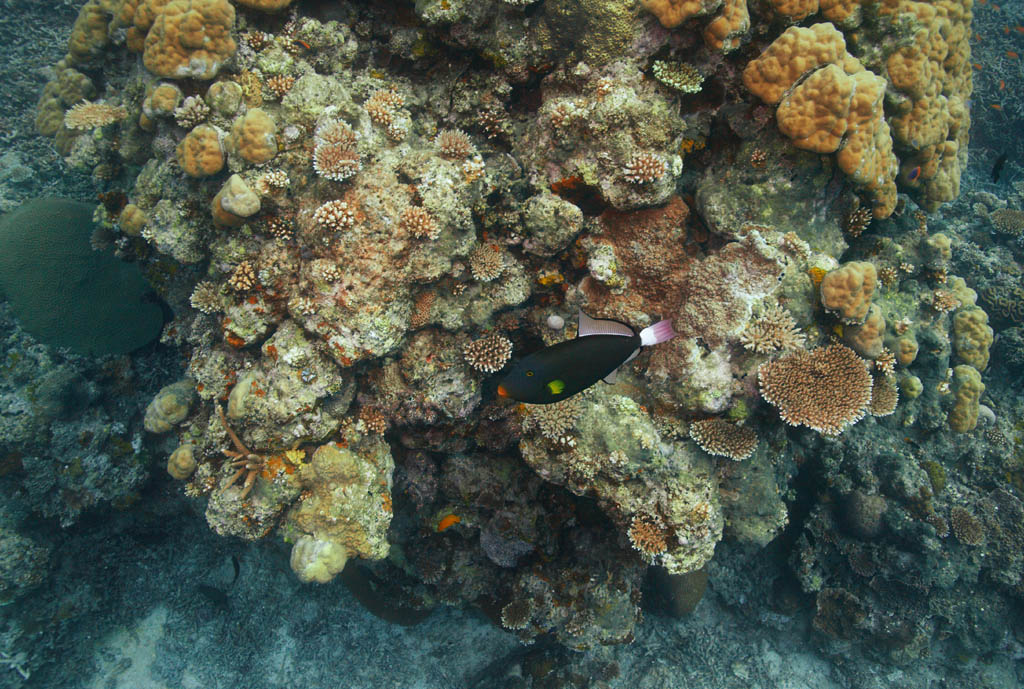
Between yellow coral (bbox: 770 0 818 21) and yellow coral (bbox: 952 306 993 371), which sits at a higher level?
yellow coral (bbox: 770 0 818 21)

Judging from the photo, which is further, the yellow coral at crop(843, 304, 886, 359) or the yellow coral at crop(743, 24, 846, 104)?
the yellow coral at crop(843, 304, 886, 359)

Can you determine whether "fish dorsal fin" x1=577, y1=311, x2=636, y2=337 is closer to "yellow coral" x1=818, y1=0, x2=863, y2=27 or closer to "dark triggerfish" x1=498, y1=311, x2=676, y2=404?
"dark triggerfish" x1=498, y1=311, x2=676, y2=404

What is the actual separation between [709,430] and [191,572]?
8.74 meters

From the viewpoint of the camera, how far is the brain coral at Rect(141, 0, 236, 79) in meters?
4.18

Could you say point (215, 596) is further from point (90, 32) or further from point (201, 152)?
point (90, 32)

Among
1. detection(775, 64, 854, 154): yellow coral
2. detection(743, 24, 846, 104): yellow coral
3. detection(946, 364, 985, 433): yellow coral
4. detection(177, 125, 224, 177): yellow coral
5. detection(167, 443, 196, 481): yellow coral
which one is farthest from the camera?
detection(946, 364, 985, 433): yellow coral

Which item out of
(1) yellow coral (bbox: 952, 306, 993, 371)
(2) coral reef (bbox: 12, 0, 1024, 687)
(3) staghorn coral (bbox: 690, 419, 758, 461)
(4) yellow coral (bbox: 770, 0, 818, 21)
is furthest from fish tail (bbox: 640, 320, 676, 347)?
(1) yellow coral (bbox: 952, 306, 993, 371)

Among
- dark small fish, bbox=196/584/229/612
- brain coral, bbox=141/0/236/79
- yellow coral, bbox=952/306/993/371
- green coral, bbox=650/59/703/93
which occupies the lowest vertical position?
dark small fish, bbox=196/584/229/612

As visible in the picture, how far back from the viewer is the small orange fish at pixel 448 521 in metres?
6.04

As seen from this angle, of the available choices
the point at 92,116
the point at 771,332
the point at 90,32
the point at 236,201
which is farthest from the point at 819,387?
the point at 90,32

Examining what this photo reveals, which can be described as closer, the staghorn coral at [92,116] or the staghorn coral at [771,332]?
the staghorn coral at [771,332]

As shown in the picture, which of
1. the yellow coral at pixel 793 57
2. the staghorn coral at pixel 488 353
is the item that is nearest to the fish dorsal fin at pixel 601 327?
the staghorn coral at pixel 488 353

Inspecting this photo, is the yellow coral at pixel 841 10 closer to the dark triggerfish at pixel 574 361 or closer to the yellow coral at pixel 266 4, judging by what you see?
the dark triggerfish at pixel 574 361

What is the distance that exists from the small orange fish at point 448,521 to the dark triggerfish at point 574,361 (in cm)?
409
